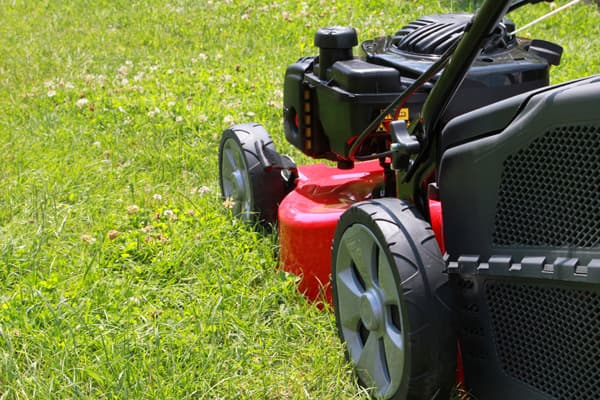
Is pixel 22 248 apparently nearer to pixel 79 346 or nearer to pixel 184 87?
pixel 79 346

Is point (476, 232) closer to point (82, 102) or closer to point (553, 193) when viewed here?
point (553, 193)

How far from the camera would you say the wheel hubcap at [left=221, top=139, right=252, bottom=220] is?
2578 mm

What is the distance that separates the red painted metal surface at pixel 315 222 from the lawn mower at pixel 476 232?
0.01 metres

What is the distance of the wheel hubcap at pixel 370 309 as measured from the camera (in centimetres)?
162

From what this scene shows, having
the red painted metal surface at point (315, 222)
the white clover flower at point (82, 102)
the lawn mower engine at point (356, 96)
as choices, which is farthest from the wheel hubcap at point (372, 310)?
the white clover flower at point (82, 102)

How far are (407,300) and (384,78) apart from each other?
0.71m

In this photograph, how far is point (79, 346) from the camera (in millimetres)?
1874

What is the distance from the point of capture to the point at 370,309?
1.68 metres

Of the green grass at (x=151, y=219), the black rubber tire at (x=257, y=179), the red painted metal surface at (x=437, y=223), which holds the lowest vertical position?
the green grass at (x=151, y=219)

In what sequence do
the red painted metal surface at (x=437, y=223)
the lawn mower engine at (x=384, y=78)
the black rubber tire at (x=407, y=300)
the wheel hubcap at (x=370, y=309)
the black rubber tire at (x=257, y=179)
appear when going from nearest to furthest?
the black rubber tire at (x=407, y=300) → the wheel hubcap at (x=370, y=309) → the red painted metal surface at (x=437, y=223) → the lawn mower engine at (x=384, y=78) → the black rubber tire at (x=257, y=179)

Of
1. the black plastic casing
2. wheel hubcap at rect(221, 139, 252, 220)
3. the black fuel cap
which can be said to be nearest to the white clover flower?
wheel hubcap at rect(221, 139, 252, 220)

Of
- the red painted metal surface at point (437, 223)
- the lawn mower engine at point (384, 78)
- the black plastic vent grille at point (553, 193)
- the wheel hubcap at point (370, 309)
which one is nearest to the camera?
the black plastic vent grille at point (553, 193)

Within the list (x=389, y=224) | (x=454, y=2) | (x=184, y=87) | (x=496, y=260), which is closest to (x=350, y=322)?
(x=389, y=224)

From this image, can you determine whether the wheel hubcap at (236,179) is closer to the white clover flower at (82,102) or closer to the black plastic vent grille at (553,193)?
the black plastic vent grille at (553,193)
